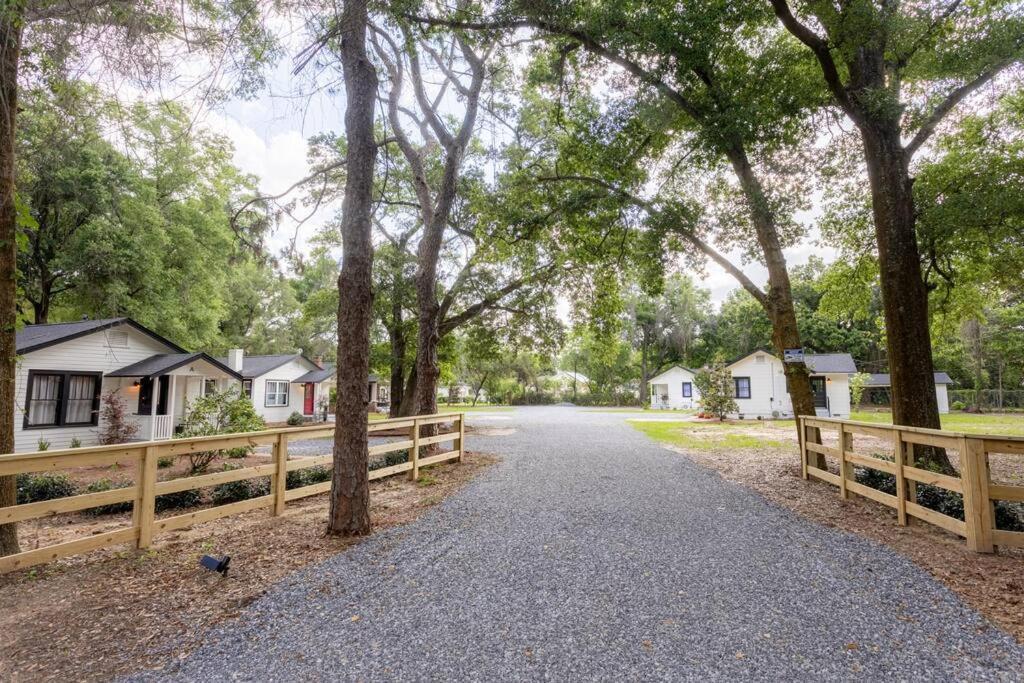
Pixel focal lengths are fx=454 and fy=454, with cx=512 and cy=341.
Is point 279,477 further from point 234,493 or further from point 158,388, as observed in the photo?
point 158,388

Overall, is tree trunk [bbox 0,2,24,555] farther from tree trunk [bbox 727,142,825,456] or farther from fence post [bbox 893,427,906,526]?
tree trunk [bbox 727,142,825,456]

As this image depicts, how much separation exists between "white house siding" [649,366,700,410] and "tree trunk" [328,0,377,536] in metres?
31.4

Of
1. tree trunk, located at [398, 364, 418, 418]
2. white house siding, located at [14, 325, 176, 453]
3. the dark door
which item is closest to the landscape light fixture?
white house siding, located at [14, 325, 176, 453]

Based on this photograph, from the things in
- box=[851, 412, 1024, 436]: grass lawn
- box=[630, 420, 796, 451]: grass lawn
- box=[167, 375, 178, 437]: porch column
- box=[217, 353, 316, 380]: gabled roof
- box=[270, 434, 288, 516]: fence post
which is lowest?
box=[851, 412, 1024, 436]: grass lawn

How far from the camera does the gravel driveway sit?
2.49m

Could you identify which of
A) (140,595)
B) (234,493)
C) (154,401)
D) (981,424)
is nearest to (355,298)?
(140,595)

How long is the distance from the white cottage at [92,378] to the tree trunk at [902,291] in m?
13.0

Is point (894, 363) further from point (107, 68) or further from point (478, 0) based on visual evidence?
point (107, 68)

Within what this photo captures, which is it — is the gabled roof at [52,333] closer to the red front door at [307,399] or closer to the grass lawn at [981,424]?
the red front door at [307,399]

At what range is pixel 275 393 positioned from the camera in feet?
71.9

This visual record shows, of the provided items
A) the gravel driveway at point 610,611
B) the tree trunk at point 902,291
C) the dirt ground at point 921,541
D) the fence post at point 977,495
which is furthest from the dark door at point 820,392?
the fence post at point 977,495

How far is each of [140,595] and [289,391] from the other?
21218mm

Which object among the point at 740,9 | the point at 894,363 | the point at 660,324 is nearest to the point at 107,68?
the point at 740,9

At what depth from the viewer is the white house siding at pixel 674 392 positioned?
3334 centimetres
